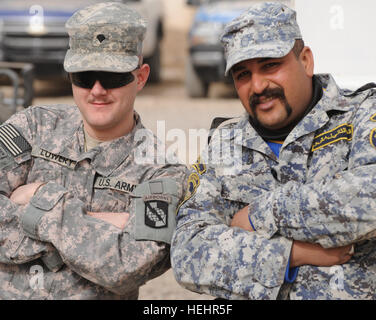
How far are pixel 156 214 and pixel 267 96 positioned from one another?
2.00 feet

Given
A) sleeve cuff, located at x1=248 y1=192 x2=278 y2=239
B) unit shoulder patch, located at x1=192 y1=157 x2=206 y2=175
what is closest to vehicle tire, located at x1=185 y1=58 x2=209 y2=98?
unit shoulder patch, located at x1=192 y1=157 x2=206 y2=175

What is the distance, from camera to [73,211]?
2.63 metres

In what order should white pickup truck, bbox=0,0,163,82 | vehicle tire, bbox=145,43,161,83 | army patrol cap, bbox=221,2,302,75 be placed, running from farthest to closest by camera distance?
vehicle tire, bbox=145,43,161,83 → white pickup truck, bbox=0,0,163,82 → army patrol cap, bbox=221,2,302,75

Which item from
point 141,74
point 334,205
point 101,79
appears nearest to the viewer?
point 334,205

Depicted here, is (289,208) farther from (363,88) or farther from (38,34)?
(38,34)

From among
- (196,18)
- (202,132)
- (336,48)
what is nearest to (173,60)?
(196,18)

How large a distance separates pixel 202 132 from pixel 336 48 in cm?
517

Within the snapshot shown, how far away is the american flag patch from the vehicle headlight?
27.8 ft

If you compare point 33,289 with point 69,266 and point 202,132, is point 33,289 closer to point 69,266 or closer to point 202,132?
point 69,266

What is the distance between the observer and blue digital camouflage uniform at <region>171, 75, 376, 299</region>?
228 cm

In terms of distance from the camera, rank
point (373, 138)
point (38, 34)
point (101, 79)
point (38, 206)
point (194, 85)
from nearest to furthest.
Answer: point (373, 138) → point (38, 206) → point (101, 79) → point (38, 34) → point (194, 85)

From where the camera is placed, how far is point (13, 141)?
2801mm

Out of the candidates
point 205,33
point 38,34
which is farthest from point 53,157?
point 205,33

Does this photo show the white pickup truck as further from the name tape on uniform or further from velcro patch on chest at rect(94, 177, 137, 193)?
velcro patch on chest at rect(94, 177, 137, 193)
